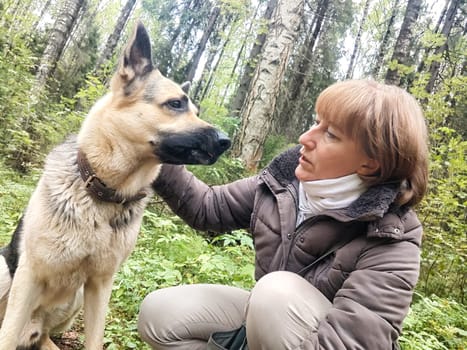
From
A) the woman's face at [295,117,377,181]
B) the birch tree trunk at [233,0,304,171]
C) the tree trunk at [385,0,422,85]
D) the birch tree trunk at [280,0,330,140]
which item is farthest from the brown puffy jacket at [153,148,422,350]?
the birch tree trunk at [280,0,330,140]

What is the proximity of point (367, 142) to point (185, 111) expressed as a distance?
3.66ft

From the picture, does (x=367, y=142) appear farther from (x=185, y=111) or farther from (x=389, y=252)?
(x=185, y=111)

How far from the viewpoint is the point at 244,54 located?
81.7 feet

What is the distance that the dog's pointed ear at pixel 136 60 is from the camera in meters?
2.22

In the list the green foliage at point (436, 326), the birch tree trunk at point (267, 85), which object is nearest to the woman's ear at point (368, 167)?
the green foliage at point (436, 326)

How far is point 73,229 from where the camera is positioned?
1979 mm

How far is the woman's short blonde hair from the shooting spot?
1659 millimetres

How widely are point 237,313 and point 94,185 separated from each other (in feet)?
3.36

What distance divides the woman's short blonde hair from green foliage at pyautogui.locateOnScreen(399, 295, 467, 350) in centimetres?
153

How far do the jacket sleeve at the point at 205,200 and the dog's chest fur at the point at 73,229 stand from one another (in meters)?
0.25

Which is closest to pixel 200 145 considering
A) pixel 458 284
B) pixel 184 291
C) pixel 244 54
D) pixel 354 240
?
pixel 184 291

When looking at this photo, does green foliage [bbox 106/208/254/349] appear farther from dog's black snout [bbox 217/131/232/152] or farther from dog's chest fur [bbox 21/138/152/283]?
dog's black snout [bbox 217/131/232/152]

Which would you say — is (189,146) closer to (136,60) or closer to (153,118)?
(153,118)

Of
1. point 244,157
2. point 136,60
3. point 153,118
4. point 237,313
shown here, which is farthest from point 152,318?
point 244,157
